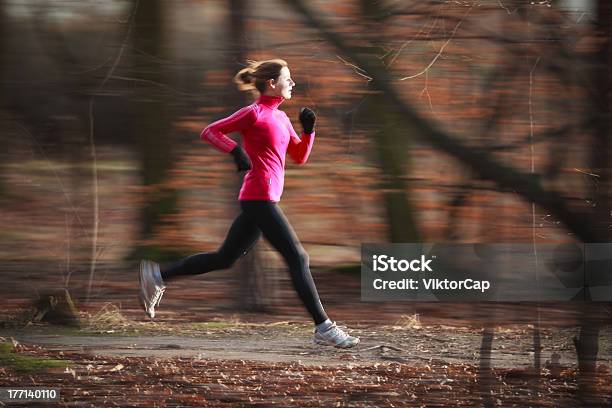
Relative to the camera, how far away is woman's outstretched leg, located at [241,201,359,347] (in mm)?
5676

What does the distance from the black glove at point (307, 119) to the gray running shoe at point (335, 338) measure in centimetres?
124

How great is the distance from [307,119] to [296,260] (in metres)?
0.87

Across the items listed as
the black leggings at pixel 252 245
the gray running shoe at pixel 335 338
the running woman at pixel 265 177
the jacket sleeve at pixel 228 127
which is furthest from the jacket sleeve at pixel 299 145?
the gray running shoe at pixel 335 338

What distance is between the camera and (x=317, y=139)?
5.96m

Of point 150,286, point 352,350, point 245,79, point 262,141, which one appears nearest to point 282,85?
point 245,79

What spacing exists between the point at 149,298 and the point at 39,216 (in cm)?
88

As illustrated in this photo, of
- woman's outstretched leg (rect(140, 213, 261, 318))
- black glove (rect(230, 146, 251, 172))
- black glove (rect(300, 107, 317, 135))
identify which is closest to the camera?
black glove (rect(230, 146, 251, 172))

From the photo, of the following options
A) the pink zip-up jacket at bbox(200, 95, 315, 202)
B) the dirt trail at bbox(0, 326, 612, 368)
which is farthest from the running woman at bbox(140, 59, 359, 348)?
the dirt trail at bbox(0, 326, 612, 368)

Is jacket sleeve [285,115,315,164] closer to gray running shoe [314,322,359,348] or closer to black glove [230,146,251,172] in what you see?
black glove [230,146,251,172]

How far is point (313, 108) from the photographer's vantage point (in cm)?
592

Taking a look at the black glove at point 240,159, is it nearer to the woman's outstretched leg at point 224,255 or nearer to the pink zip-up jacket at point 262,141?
the pink zip-up jacket at point 262,141

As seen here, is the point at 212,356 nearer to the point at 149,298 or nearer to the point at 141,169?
the point at 149,298

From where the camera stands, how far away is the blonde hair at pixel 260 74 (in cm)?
569

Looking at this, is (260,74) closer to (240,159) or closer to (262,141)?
(262,141)
